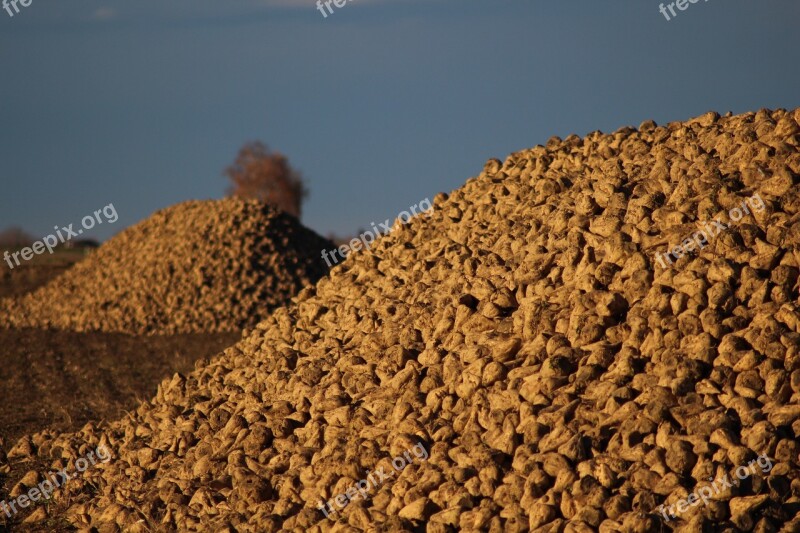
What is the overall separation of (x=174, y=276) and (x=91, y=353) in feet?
12.0

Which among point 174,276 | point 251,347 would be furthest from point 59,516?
point 174,276

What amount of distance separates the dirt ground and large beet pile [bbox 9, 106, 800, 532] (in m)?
1.72

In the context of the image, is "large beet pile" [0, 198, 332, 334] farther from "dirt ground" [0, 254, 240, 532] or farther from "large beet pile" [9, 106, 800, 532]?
"large beet pile" [9, 106, 800, 532]

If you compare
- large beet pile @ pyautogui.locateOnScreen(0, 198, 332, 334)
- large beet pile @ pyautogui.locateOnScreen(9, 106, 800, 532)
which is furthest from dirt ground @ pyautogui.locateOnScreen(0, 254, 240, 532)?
large beet pile @ pyautogui.locateOnScreen(9, 106, 800, 532)

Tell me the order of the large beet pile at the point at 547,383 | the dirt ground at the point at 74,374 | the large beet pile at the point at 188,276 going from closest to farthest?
the large beet pile at the point at 547,383, the dirt ground at the point at 74,374, the large beet pile at the point at 188,276

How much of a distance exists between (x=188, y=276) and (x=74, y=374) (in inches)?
211

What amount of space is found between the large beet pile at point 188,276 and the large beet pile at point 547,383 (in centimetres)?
1019

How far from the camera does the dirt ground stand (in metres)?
10.6

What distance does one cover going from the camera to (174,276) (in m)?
19.1

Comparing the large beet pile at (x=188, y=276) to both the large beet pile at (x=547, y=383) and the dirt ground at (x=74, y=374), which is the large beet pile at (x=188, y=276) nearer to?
the dirt ground at (x=74, y=374)

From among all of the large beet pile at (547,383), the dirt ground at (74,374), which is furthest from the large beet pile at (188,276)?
the large beet pile at (547,383)

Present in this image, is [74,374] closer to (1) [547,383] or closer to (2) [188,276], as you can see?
(2) [188,276]

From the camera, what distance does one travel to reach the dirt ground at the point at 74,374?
34.8 feet

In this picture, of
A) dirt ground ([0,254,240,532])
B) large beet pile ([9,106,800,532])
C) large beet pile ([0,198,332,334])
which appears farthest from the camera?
large beet pile ([0,198,332,334])
